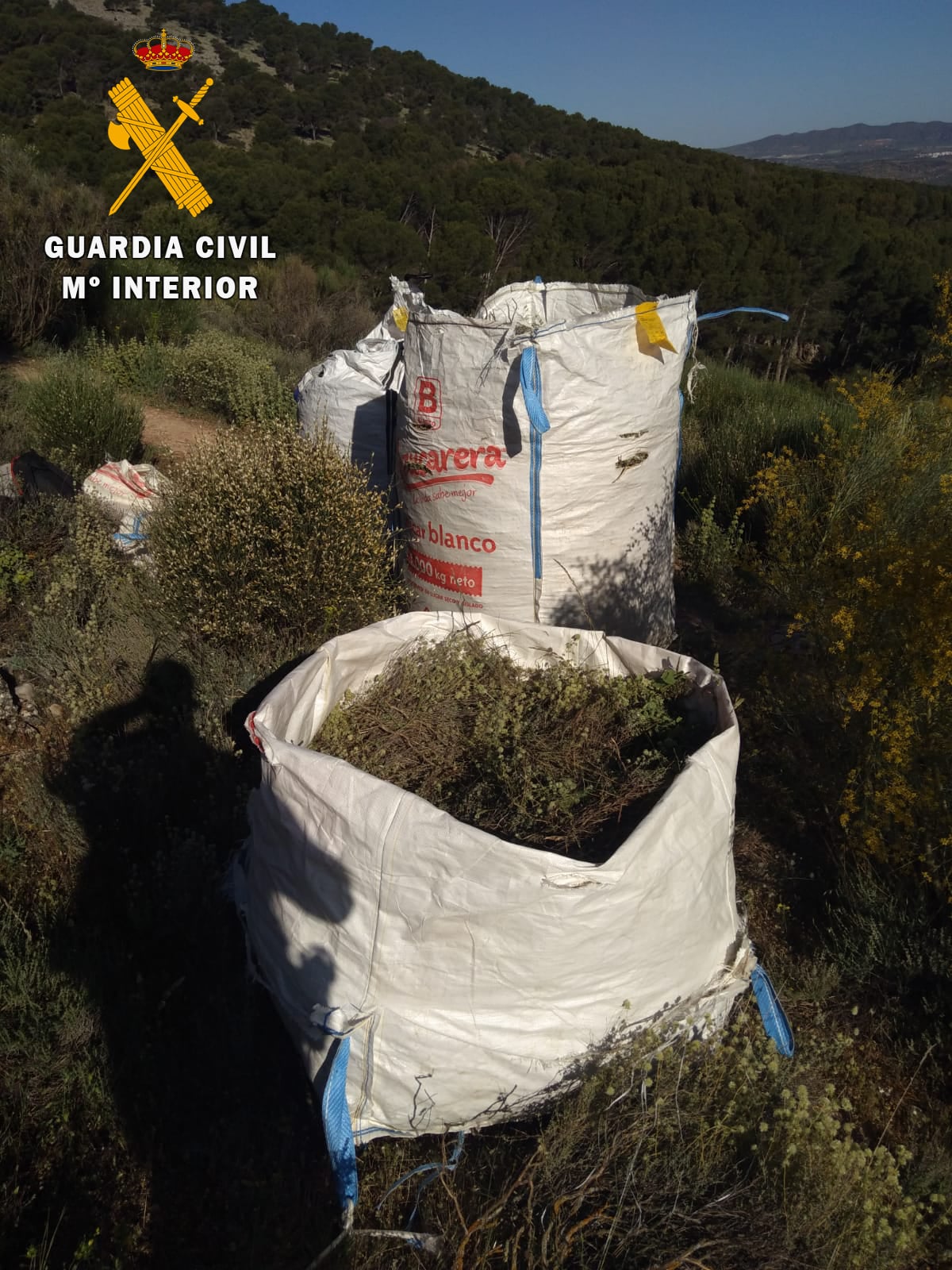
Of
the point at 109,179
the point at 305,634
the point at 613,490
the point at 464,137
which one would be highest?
the point at 464,137

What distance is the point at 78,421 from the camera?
445cm

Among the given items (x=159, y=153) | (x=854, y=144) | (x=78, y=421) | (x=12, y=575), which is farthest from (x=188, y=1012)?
(x=854, y=144)

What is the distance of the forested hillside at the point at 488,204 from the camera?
13484 mm

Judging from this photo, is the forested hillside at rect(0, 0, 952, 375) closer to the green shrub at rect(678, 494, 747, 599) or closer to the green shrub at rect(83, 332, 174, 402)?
the green shrub at rect(83, 332, 174, 402)

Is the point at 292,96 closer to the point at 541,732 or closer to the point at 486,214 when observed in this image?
the point at 486,214

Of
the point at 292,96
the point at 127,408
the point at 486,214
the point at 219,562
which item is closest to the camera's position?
the point at 219,562

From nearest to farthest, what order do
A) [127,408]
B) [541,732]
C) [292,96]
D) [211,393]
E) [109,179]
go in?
[541,732] → [127,408] → [211,393] → [109,179] → [292,96]

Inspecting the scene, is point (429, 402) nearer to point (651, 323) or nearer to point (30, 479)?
point (651, 323)

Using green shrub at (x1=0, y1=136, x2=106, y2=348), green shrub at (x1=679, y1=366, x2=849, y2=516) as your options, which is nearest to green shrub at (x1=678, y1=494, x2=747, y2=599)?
green shrub at (x1=679, y1=366, x2=849, y2=516)

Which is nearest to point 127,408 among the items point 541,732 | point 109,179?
point 541,732

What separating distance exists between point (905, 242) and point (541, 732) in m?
19.7

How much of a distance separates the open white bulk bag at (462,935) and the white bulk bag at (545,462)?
1.14 metres

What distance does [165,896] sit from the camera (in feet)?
6.38

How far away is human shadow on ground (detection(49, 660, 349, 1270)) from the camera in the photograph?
1438 mm
